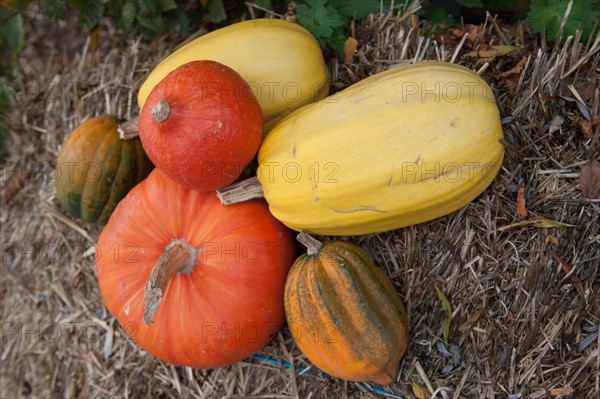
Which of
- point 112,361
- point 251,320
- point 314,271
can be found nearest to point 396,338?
point 314,271

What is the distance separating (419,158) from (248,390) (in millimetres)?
1411

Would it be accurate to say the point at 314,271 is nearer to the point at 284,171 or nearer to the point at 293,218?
the point at 293,218

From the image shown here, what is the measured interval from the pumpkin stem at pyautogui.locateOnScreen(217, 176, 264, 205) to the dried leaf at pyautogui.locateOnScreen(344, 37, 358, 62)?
2.56 ft

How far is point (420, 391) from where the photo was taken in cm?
220

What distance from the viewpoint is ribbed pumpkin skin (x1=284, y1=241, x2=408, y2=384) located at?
204 cm

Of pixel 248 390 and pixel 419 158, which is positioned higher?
pixel 419 158

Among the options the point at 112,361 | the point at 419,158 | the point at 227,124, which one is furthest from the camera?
the point at 112,361

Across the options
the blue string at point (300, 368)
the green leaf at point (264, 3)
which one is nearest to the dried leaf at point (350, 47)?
the green leaf at point (264, 3)

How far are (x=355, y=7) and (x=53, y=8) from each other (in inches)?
62.4

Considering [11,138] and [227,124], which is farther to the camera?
[11,138]

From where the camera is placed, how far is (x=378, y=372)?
2.08 metres

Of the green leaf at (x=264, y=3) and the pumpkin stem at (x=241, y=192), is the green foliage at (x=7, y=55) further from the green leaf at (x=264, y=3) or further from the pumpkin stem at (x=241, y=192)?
the pumpkin stem at (x=241, y=192)

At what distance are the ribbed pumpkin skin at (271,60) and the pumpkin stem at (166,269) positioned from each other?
63 cm

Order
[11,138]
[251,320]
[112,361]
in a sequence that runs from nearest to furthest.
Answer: [251,320] < [112,361] < [11,138]
